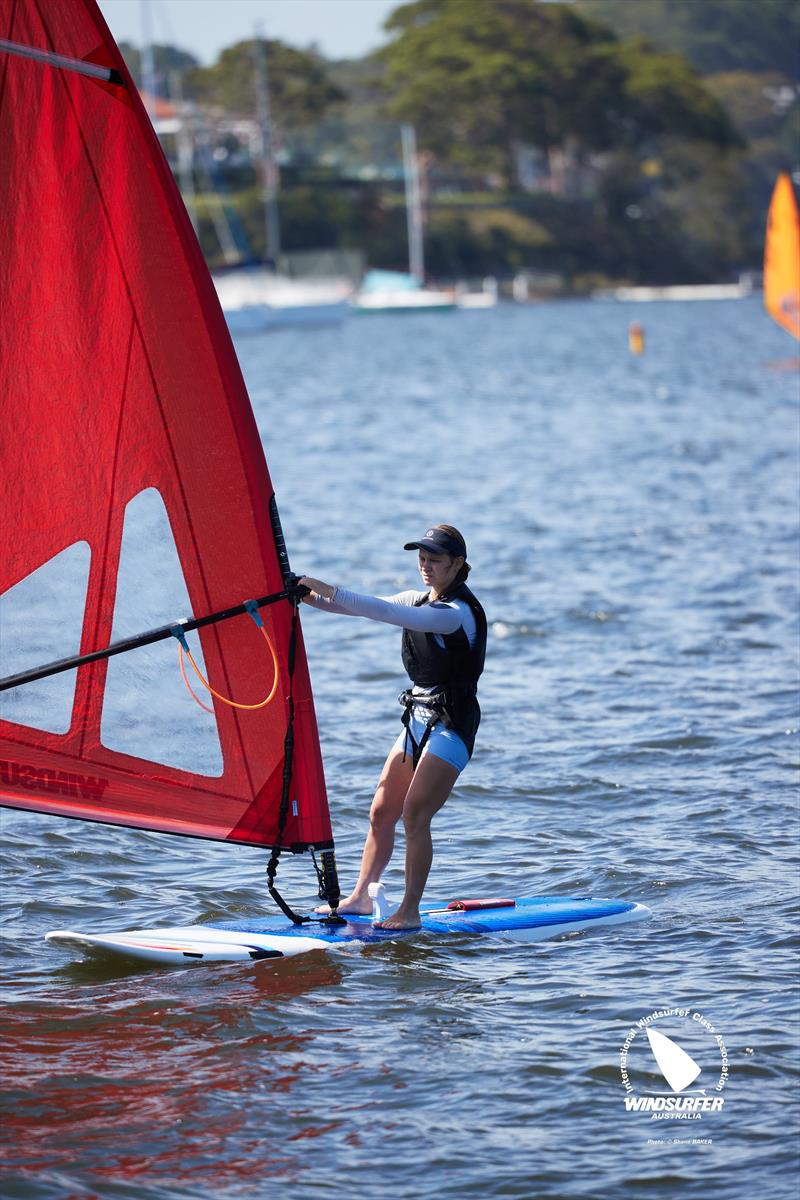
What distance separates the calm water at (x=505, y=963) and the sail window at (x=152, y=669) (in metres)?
0.07

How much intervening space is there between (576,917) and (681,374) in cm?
4267

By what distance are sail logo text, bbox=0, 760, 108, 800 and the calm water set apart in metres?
0.38

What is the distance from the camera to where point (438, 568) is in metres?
7.16

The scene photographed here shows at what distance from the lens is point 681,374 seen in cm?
4912

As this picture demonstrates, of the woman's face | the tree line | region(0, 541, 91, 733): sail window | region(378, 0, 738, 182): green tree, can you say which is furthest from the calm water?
region(378, 0, 738, 182): green tree

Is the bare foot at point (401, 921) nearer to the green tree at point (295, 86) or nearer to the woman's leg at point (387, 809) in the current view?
the woman's leg at point (387, 809)

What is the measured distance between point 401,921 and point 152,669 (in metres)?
1.63

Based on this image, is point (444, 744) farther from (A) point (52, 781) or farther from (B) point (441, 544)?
(A) point (52, 781)

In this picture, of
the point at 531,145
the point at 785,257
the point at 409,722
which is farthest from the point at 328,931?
the point at 531,145

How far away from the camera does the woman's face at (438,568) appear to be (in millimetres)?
7148

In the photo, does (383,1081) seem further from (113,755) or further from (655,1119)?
(113,755)

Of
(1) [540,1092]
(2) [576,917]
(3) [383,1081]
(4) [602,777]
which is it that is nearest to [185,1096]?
(3) [383,1081]

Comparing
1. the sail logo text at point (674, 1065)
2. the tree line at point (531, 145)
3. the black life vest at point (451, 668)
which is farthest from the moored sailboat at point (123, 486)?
the tree line at point (531, 145)

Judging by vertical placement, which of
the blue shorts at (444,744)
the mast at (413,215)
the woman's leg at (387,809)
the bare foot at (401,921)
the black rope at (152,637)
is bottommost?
the bare foot at (401,921)
